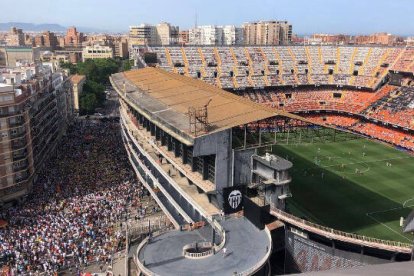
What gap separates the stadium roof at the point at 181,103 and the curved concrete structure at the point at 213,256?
720 centimetres

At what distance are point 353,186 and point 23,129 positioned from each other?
38555 millimetres

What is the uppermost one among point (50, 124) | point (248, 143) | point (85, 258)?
point (248, 143)

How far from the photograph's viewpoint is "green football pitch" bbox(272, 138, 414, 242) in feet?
131

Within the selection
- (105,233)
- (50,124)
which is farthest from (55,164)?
(105,233)

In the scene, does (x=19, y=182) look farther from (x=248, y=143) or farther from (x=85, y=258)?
(x=248, y=143)

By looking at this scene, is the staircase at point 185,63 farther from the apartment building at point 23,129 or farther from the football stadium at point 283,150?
the apartment building at point 23,129

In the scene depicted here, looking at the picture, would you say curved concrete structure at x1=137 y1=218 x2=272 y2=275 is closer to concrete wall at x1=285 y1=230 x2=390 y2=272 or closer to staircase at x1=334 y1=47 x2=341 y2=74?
concrete wall at x1=285 y1=230 x2=390 y2=272

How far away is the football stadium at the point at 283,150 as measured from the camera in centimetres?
3069

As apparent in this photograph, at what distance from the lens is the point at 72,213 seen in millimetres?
41094

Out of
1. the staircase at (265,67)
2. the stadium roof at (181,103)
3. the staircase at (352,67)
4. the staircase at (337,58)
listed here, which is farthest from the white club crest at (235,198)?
the staircase at (337,58)

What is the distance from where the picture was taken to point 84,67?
131375 mm

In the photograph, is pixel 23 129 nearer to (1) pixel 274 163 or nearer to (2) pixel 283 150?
(1) pixel 274 163

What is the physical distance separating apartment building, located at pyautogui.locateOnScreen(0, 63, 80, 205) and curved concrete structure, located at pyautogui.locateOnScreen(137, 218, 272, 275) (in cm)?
2562

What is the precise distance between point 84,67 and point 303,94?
7321cm
